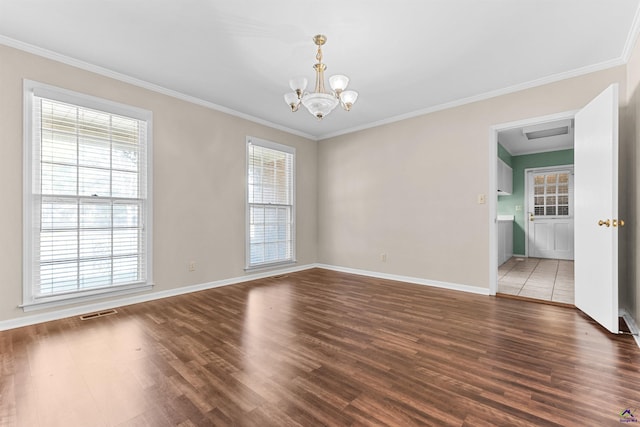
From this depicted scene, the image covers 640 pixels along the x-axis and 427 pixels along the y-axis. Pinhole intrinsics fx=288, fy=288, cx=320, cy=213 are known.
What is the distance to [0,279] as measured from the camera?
8.54 ft

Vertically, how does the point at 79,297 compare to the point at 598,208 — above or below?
below

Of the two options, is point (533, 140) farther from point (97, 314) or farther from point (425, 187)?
point (97, 314)

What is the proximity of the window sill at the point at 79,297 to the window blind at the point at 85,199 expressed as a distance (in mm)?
44

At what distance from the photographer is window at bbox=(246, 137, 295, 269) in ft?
15.6

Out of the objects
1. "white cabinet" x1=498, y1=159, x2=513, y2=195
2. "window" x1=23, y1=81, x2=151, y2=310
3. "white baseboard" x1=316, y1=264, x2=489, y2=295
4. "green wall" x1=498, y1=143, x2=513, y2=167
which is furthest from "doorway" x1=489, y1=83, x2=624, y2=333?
"window" x1=23, y1=81, x2=151, y2=310

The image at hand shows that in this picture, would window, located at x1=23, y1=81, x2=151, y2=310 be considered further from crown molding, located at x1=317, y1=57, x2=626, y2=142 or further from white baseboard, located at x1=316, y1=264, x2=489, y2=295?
crown molding, located at x1=317, y1=57, x2=626, y2=142

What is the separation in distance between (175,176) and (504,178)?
665 cm

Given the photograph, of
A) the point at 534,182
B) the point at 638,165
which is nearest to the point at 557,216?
the point at 534,182

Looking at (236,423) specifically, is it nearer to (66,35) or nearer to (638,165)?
(66,35)

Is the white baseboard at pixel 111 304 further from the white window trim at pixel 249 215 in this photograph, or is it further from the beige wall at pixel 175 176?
the white window trim at pixel 249 215

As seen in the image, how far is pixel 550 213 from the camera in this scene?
6926 mm

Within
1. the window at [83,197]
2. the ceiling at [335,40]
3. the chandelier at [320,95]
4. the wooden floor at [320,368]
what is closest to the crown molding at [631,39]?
the ceiling at [335,40]

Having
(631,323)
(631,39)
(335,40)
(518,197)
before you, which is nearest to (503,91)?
(631,39)

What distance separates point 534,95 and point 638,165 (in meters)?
1.43
